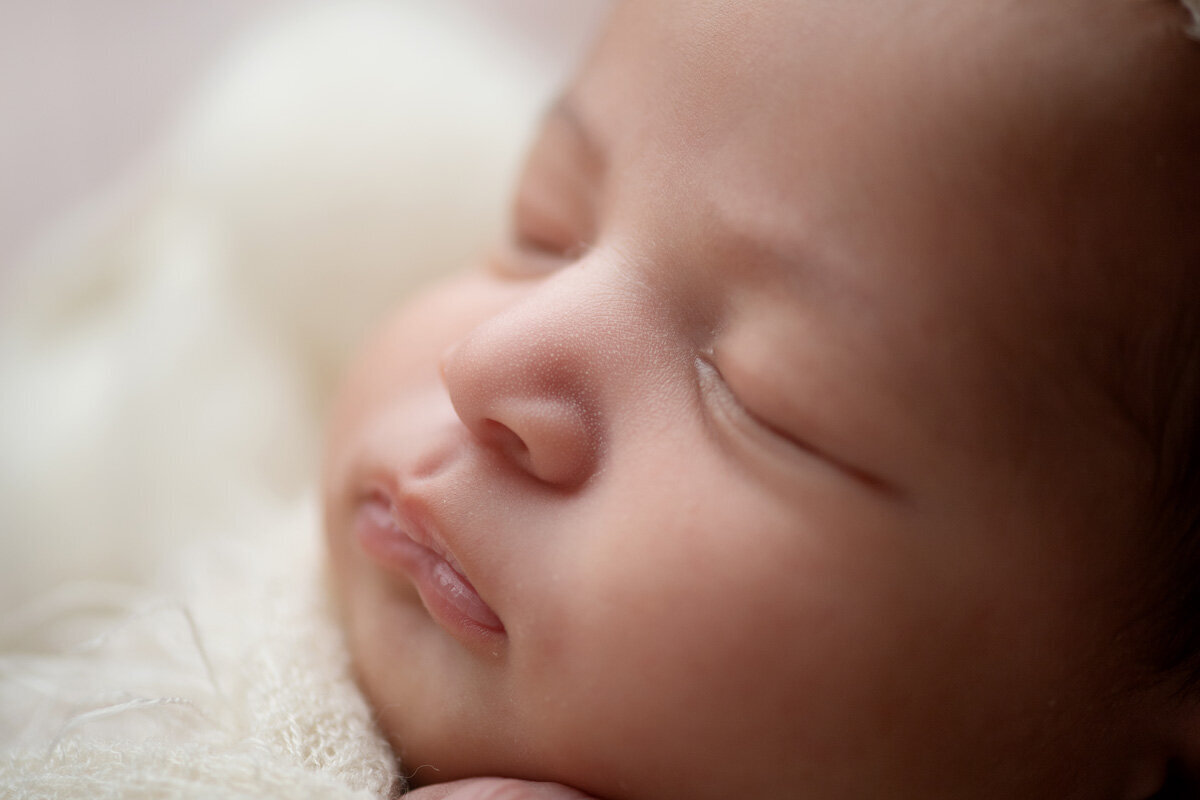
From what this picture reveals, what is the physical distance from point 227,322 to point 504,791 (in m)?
0.68

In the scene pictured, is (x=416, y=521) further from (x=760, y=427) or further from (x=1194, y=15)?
(x=1194, y=15)

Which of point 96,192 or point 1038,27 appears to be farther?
point 96,192

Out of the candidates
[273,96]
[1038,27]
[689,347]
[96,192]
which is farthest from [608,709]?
[96,192]

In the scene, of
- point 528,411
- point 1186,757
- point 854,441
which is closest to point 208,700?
point 528,411

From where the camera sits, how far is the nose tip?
0.64 metres

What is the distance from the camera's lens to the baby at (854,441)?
0.58 m

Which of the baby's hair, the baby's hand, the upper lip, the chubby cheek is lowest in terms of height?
the baby's hand

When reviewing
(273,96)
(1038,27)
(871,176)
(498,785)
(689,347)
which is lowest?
(498,785)

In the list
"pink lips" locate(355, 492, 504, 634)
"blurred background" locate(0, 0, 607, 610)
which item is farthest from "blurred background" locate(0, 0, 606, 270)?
"pink lips" locate(355, 492, 504, 634)

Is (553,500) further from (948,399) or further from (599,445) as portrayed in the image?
(948,399)

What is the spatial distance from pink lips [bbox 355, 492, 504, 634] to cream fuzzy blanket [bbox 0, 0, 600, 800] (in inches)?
4.5

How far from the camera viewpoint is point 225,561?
949 millimetres

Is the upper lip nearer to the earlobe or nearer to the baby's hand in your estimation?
the baby's hand

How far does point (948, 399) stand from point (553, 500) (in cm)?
22
